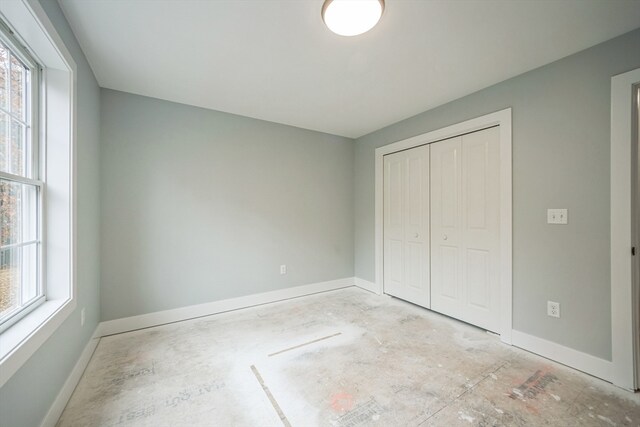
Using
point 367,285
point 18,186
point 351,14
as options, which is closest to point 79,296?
point 18,186

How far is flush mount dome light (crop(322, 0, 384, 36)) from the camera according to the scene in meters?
1.44

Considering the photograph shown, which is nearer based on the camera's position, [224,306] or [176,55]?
[176,55]

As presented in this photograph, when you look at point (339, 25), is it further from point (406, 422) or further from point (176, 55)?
point (406, 422)

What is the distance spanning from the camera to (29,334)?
3.93ft

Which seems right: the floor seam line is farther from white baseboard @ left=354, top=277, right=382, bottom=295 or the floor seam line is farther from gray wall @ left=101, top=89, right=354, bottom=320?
white baseboard @ left=354, top=277, right=382, bottom=295

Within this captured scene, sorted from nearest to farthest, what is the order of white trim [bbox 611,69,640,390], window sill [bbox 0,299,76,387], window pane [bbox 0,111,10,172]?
window sill [bbox 0,299,76,387], window pane [bbox 0,111,10,172], white trim [bbox 611,69,640,390]

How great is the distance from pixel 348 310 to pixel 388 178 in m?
1.86

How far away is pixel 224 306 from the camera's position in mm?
3088

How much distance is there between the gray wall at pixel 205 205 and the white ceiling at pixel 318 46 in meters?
0.40

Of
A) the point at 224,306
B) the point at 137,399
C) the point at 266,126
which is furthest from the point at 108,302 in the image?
the point at 266,126

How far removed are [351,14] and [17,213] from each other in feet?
7.12

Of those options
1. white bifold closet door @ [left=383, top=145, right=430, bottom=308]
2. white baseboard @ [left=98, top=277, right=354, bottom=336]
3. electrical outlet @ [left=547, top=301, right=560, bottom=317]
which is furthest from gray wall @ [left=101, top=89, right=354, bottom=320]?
electrical outlet @ [left=547, top=301, right=560, bottom=317]

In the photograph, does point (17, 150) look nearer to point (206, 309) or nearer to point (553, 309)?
point (206, 309)

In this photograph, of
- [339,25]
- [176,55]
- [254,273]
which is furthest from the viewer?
[254,273]
